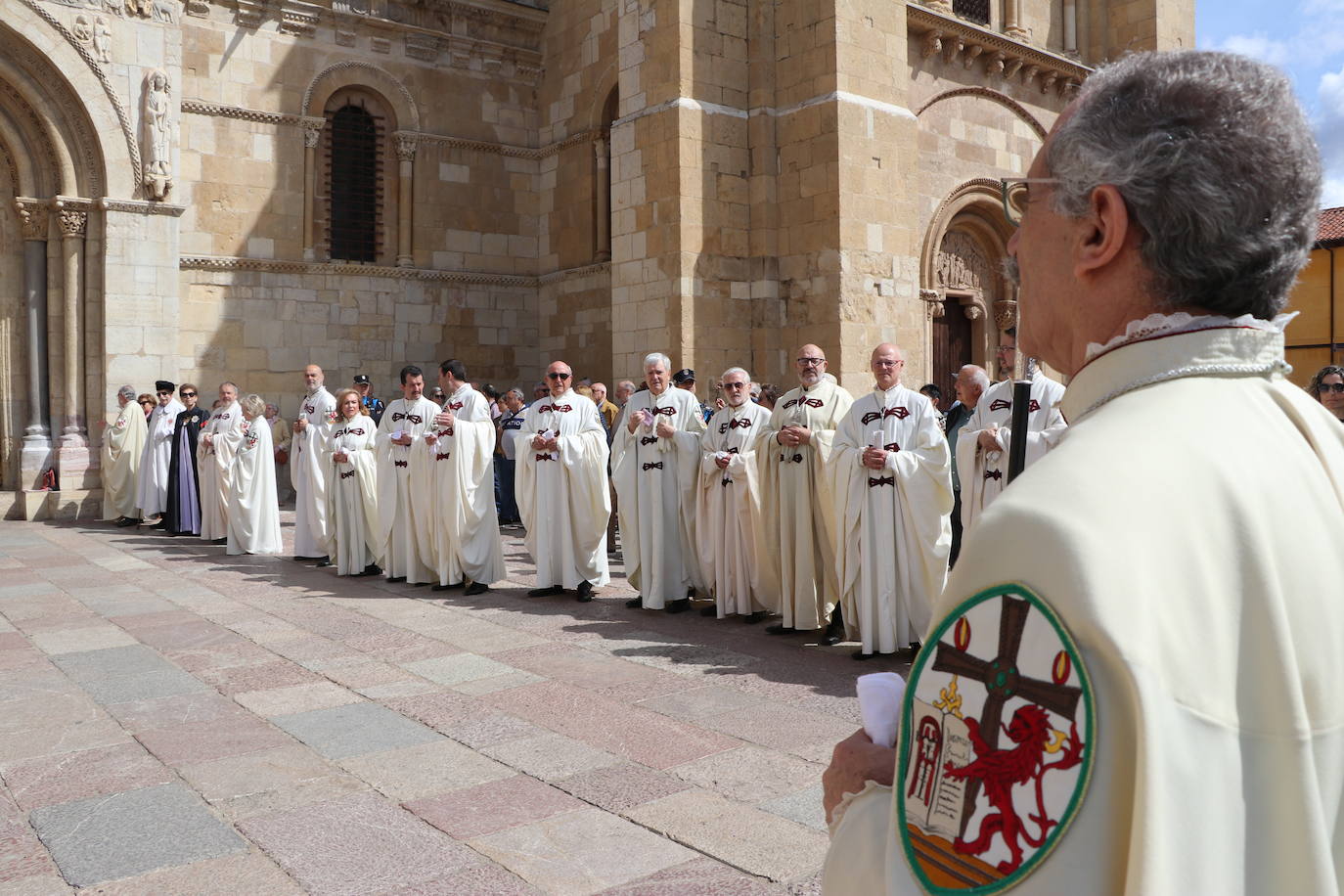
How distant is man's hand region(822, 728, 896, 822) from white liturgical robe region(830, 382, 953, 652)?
5510 mm

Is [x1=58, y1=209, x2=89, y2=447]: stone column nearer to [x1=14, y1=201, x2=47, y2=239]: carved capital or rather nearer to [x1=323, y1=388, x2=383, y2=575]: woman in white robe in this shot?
[x1=14, y1=201, x2=47, y2=239]: carved capital

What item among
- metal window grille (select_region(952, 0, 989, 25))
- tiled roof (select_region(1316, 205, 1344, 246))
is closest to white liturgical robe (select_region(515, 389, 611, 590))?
metal window grille (select_region(952, 0, 989, 25))

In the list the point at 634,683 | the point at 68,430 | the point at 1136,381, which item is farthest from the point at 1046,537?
the point at 68,430

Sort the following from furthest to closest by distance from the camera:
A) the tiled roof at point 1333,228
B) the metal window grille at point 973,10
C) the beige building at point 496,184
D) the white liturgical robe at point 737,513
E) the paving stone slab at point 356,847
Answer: the tiled roof at point 1333,228
the metal window grille at point 973,10
the beige building at point 496,184
the white liturgical robe at point 737,513
the paving stone slab at point 356,847

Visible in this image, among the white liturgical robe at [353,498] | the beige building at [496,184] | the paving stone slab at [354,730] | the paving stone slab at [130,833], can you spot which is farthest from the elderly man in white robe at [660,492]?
the paving stone slab at [130,833]

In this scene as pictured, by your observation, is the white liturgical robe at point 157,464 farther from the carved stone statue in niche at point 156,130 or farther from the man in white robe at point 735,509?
the man in white robe at point 735,509

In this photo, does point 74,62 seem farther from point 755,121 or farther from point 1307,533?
point 1307,533

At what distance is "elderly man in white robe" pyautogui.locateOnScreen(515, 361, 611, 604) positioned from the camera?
29.8 ft

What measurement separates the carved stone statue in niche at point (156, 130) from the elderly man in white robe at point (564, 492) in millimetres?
8897

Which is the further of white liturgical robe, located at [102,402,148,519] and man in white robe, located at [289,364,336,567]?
white liturgical robe, located at [102,402,148,519]

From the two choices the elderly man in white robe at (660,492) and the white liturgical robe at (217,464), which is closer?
the elderly man in white robe at (660,492)

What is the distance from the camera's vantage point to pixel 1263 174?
1.10 meters

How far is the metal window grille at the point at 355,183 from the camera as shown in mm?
17016

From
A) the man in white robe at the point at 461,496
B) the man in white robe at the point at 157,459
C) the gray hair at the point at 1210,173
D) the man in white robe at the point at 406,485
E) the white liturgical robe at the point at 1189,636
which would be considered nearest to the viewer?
the white liturgical robe at the point at 1189,636
